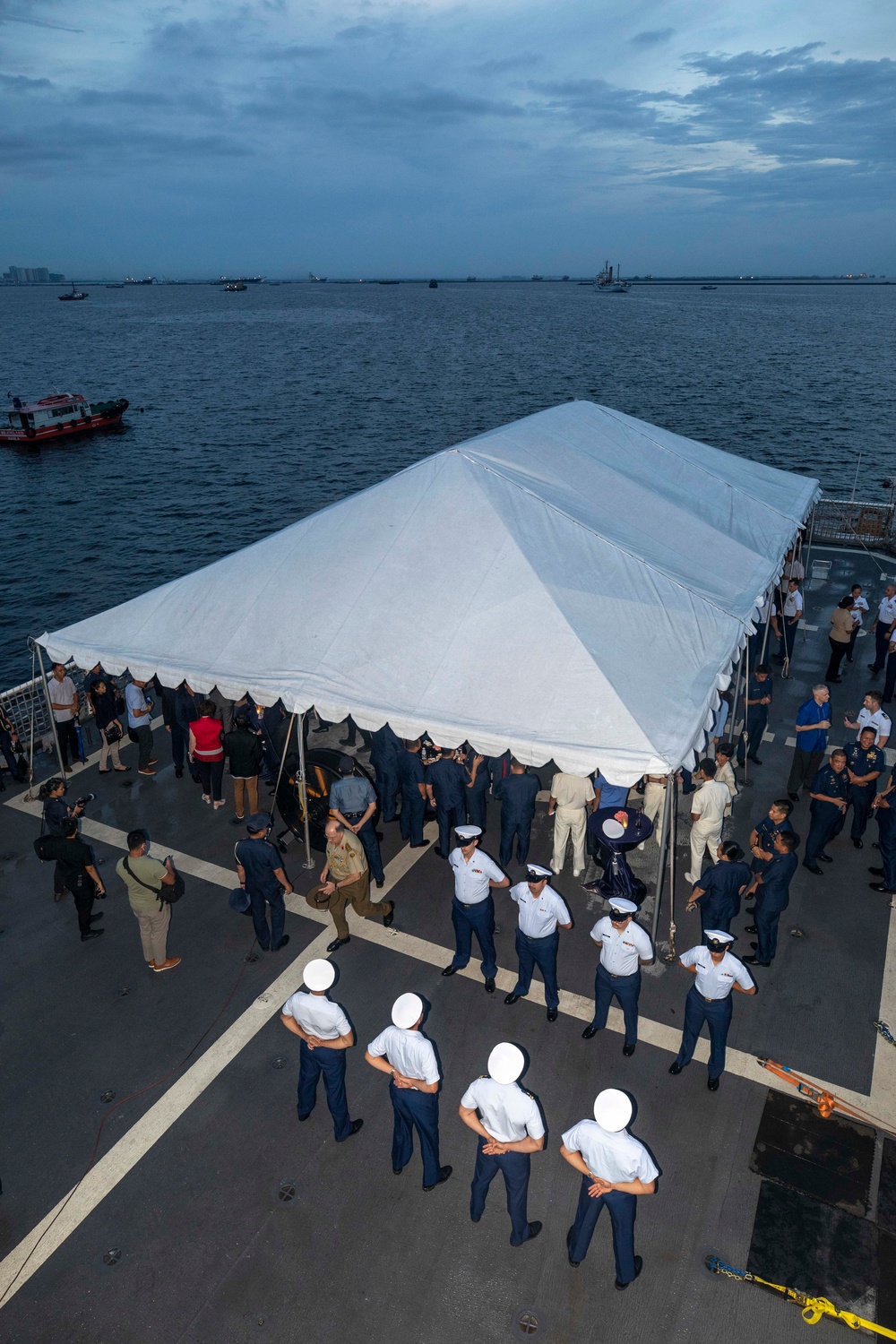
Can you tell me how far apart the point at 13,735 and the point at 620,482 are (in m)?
10.2

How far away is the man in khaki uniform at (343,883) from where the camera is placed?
7.40 meters

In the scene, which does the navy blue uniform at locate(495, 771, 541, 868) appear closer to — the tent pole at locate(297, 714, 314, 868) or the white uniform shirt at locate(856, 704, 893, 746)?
the tent pole at locate(297, 714, 314, 868)

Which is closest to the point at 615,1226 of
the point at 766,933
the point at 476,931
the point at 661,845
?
the point at 476,931

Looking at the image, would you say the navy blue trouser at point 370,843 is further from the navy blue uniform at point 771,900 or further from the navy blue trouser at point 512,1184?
the navy blue uniform at point 771,900

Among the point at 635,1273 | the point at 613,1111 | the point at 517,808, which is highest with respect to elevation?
the point at 613,1111

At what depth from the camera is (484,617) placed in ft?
29.1

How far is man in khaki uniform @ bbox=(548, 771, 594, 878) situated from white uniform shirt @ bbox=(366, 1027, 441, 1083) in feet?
13.2

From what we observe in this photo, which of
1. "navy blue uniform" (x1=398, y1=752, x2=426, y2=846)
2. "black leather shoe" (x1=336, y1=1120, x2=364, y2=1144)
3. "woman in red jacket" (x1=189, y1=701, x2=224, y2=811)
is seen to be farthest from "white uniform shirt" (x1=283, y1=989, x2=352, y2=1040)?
"woman in red jacket" (x1=189, y1=701, x2=224, y2=811)

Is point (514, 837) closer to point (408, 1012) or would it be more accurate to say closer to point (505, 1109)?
point (408, 1012)

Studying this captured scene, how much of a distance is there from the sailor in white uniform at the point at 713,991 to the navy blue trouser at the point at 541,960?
118 cm

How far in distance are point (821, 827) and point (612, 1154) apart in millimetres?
5634

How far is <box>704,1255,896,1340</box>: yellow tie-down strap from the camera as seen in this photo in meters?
4.81

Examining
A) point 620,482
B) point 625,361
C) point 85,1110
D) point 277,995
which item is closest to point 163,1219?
point 85,1110

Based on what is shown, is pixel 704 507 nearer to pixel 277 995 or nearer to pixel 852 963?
pixel 852 963
